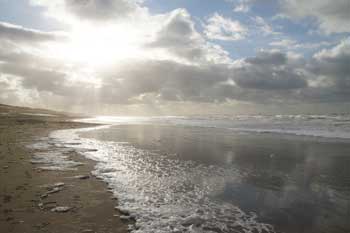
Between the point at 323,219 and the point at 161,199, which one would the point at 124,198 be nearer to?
the point at 161,199

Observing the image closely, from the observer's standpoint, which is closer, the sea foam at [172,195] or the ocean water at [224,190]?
the sea foam at [172,195]

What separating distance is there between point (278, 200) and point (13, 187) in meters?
9.69

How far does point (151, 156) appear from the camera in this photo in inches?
674

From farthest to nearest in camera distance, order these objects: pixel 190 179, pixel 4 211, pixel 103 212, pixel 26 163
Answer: pixel 26 163, pixel 190 179, pixel 103 212, pixel 4 211

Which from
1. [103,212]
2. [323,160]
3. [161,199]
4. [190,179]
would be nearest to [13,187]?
[103,212]

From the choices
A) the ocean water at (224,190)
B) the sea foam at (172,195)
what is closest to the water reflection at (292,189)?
the ocean water at (224,190)

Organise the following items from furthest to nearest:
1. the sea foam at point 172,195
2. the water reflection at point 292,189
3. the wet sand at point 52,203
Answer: the water reflection at point 292,189, the sea foam at point 172,195, the wet sand at point 52,203

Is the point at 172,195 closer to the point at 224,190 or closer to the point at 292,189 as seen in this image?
the point at 224,190

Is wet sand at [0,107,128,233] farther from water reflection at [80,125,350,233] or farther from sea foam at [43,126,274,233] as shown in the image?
water reflection at [80,125,350,233]

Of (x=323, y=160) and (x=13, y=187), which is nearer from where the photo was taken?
(x=13, y=187)

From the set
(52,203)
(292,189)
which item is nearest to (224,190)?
(292,189)

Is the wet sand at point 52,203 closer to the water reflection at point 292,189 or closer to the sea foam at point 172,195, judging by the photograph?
the sea foam at point 172,195

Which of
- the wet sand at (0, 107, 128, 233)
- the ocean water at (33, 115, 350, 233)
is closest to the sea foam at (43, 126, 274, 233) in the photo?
the ocean water at (33, 115, 350, 233)

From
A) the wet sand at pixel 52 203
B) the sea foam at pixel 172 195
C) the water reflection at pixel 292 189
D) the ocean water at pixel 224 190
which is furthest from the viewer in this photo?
the water reflection at pixel 292 189
